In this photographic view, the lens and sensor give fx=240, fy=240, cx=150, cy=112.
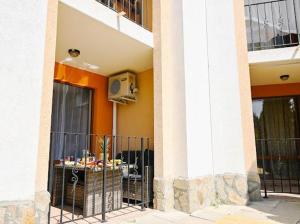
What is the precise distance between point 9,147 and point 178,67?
3097 mm

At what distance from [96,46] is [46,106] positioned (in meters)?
2.22

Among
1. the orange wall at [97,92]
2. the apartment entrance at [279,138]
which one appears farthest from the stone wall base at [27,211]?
the apartment entrance at [279,138]

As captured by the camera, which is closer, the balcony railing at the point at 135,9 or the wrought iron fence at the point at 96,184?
the wrought iron fence at the point at 96,184

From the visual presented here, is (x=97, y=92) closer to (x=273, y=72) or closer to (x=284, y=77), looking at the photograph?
(x=273, y=72)

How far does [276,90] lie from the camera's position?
695cm

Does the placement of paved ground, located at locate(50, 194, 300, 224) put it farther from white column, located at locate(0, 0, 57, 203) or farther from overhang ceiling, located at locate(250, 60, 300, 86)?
overhang ceiling, located at locate(250, 60, 300, 86)

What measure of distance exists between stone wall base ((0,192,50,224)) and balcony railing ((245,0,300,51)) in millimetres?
6011

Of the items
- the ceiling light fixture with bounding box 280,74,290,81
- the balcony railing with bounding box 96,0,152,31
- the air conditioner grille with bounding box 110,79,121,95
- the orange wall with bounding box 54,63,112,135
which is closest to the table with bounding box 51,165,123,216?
the orange wall with bounding box 54,63,112,135

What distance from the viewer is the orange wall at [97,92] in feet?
18.4

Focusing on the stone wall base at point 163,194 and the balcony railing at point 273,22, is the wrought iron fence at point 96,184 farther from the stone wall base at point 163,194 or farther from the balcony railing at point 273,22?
the balcony railing at point 273,22

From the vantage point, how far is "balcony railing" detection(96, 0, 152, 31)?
568 centimetres

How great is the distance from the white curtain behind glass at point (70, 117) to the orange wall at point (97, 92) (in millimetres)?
182

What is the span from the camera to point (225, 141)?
4.82m

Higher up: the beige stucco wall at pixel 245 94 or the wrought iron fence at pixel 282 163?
the beige stucco wall at pixel 245 94
